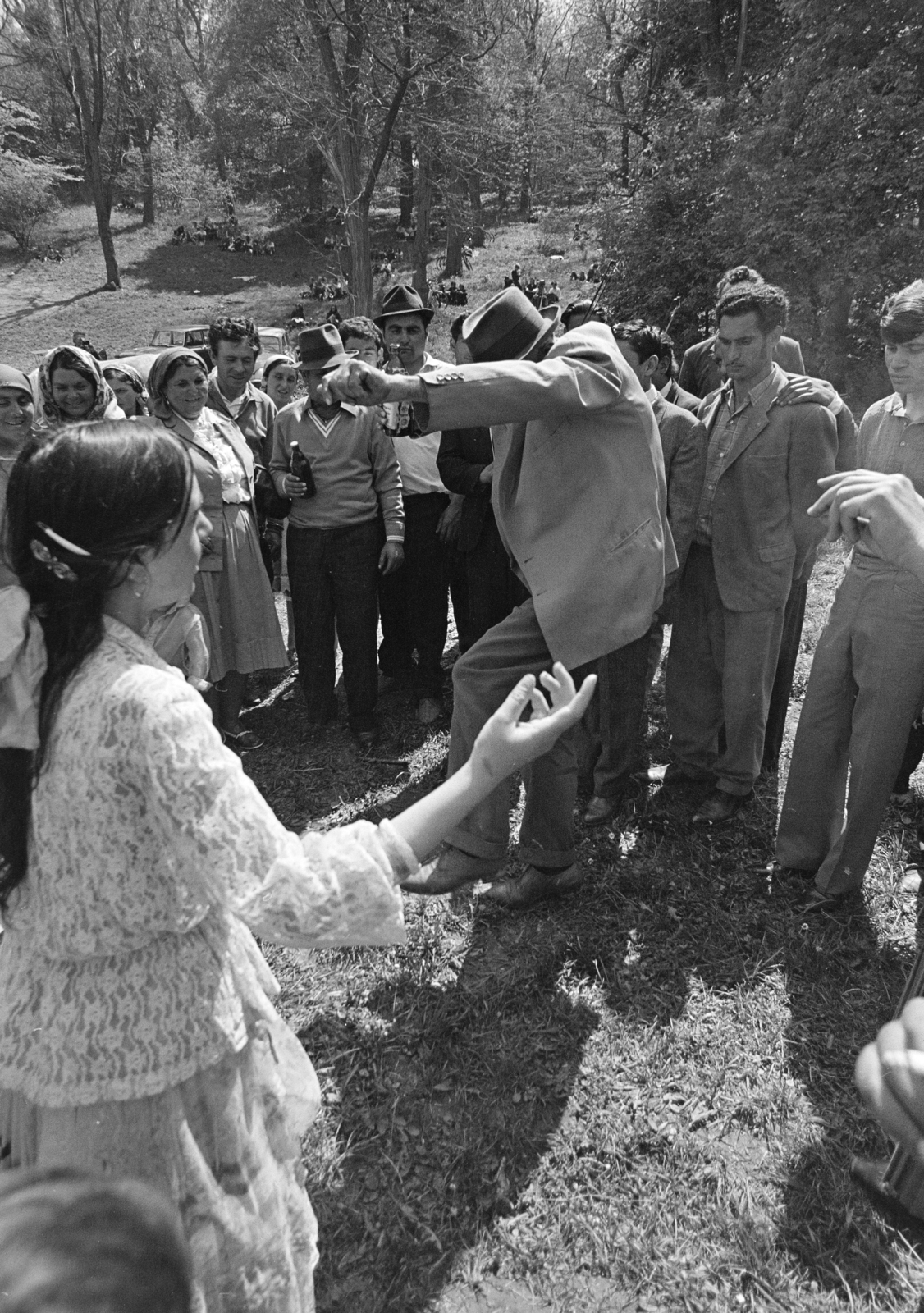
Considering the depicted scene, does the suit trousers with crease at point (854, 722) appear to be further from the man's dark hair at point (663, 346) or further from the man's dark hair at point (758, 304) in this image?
the man's dark hair at point (663, 346)

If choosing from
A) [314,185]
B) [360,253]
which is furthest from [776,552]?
[314,185]

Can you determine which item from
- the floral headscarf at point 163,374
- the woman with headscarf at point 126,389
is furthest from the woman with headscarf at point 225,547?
the woman with headscarf at point 126,389

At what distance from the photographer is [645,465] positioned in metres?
2.75

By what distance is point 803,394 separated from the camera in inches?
132

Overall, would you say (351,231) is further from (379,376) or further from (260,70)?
(379,376)

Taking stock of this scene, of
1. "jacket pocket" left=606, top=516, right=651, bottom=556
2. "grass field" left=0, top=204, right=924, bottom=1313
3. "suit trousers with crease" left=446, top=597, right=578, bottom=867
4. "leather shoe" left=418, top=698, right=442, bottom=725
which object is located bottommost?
"leather shoe" left=418, top=698, right=442, bottom=725

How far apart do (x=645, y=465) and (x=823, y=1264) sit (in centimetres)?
207

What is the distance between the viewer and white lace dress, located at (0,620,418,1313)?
Answer: 1.18m

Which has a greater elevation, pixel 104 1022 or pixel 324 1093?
Answer: pixel 104 1022

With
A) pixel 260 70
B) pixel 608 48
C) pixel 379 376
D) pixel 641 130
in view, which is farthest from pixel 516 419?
pixel 608 48

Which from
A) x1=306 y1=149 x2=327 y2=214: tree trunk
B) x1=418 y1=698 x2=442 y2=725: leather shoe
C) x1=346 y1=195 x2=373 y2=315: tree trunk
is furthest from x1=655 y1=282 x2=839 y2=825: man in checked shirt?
x1=306 y1=149 x2=327 y2=214: tree trunk

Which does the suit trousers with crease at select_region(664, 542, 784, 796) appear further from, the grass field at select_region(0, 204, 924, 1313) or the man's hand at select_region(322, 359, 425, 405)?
the man's hand at select_region(322, 359, 425, 405)

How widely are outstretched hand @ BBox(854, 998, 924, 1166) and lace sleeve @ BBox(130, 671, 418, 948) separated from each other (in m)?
0.70

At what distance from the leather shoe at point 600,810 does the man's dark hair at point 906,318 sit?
197cm
